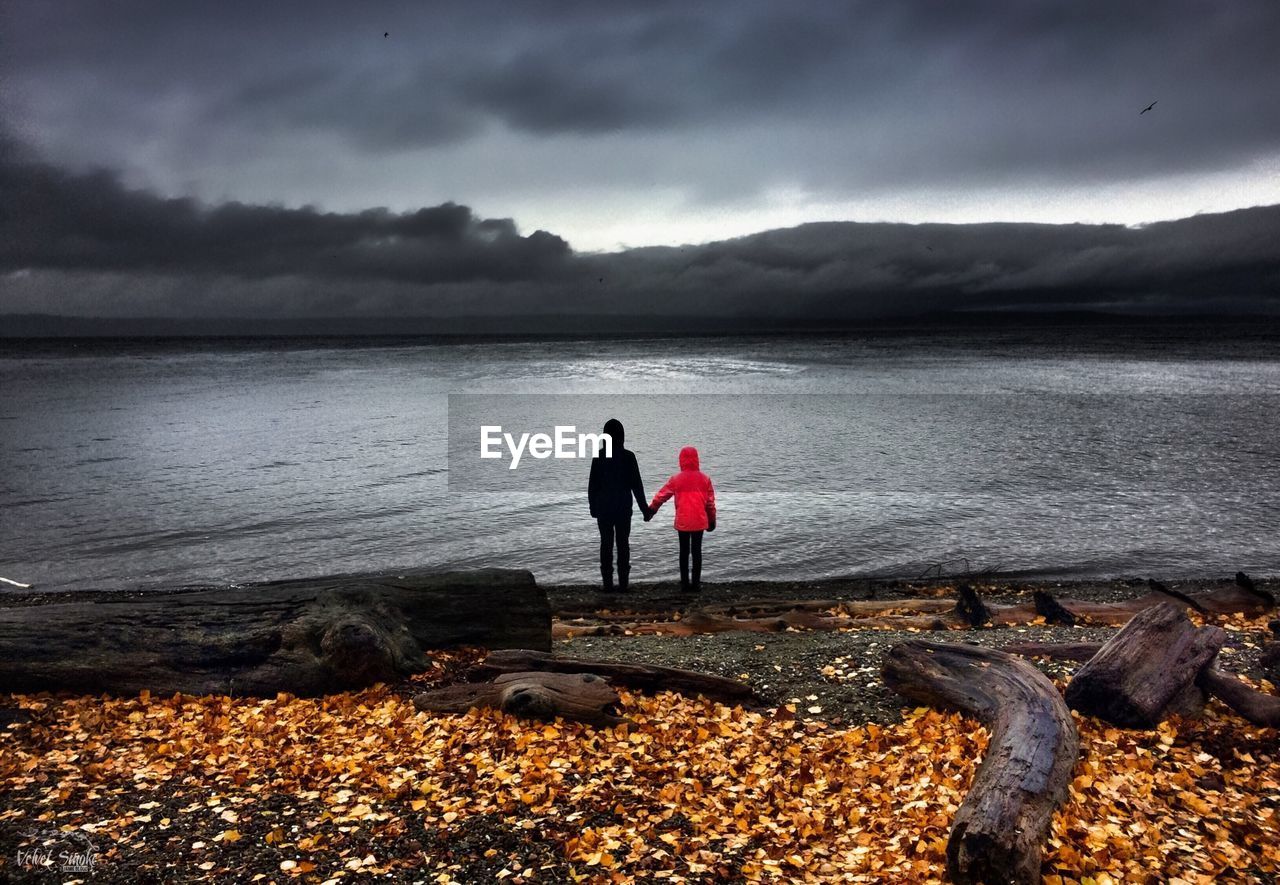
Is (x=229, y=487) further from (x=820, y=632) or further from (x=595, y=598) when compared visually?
(x=820, y=632)

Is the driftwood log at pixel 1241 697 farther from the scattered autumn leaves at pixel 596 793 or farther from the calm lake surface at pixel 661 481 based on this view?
the calm lake surface at pixel 661 481

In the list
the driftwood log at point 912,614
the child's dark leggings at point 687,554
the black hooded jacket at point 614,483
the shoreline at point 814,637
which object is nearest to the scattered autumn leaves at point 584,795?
the shoreline at point 814,637

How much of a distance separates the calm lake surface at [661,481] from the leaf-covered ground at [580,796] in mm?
10946

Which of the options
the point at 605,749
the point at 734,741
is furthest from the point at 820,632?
the point at 605,749

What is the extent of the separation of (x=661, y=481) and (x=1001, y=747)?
24231mm

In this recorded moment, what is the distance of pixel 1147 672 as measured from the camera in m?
7.89

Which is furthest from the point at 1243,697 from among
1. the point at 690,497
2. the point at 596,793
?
the point at 690,497

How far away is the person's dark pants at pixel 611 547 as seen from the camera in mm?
16484

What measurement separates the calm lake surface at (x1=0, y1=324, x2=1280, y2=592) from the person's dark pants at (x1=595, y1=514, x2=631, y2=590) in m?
2.17

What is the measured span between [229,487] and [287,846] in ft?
88.5

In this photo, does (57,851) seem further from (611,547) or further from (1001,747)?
(611,547)

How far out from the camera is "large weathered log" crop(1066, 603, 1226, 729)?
25.4ft

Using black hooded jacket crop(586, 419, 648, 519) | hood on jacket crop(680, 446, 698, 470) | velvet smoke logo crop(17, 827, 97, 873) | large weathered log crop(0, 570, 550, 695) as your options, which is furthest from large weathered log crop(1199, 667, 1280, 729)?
velvet smoke logo crop(17, 827, 97, 873)

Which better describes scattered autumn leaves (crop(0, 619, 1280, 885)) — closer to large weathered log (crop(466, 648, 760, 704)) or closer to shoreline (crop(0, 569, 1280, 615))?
large weathered log (crop(466, 648, 760, 704))
